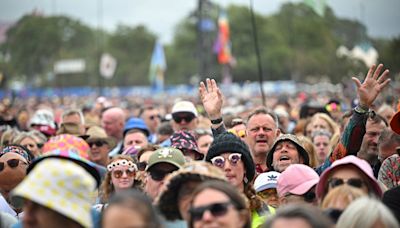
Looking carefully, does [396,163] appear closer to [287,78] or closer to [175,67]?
[287,78]

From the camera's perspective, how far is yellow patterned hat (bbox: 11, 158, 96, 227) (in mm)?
5229

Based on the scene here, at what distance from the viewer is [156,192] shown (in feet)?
23.6

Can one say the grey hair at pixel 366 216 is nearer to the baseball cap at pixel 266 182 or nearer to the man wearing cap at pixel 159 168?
the man wearing cap at pixel 159 168

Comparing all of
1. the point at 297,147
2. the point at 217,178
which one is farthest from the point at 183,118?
the point at 217,178

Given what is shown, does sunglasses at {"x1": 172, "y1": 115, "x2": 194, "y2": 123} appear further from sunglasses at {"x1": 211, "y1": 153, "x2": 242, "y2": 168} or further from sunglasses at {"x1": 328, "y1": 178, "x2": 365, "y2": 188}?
sunglasses at {"x1": 328, "y1": 178, "x2": 365, "y2": 188}

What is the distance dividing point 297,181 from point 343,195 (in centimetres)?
134

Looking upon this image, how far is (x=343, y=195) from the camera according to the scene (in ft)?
19.1

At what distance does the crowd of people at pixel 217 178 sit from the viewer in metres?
5.28

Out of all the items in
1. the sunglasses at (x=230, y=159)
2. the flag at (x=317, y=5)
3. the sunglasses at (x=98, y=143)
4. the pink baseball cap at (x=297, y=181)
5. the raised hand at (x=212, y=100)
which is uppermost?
the flag at (x=317, y=5)

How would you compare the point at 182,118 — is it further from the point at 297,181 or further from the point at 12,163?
the point at 297,181

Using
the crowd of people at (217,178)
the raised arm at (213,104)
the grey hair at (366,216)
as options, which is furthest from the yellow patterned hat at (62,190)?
the raised arm at (213,104)

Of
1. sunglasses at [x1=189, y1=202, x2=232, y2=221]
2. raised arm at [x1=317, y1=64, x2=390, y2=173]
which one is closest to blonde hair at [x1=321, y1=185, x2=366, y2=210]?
sunglasses at [x1=189, y1=202, x2=232, y2=221]

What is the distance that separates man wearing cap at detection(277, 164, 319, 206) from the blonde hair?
1.07m

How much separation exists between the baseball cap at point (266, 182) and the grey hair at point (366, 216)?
2595 mm
